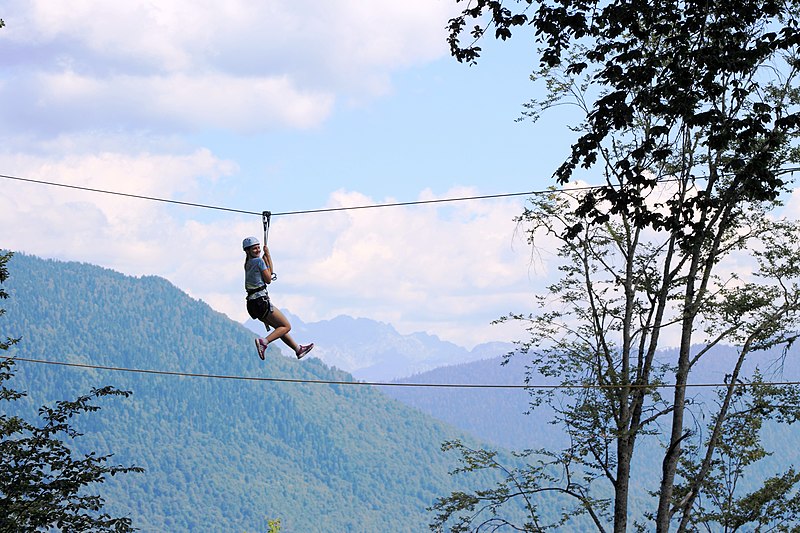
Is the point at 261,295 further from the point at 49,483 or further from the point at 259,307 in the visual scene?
the point at 49,483

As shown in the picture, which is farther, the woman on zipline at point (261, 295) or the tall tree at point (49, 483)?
the tall tree at point (49, 483)

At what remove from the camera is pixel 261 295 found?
11.1 m

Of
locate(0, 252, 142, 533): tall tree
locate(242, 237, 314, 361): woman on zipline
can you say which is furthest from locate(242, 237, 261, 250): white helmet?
locate(0, 252, 142, 533): tall tree

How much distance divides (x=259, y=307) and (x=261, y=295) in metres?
0.12

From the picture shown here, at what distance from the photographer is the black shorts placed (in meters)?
11.1

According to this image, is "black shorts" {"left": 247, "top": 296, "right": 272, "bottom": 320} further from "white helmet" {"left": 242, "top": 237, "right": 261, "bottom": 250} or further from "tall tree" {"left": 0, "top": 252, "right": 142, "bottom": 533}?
"tall tree" {"left": 0, "top": 252, "right": 142, "bottom": 533}

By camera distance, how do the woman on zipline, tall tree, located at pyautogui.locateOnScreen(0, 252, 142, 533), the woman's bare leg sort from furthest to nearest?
1. tall tree, located at pyautogui.locateOnScreen(0, 252, 142, 533)
2. the woman's bare leg
3. the woman on zipline

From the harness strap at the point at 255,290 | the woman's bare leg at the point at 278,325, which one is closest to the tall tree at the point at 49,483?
the woman's bare leg at the point at 278,325

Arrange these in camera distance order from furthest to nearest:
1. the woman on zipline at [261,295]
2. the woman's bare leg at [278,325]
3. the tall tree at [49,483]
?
the tall tree at [49,483] → the woman's bare leg at [278,325] → the woman on zipline at [261,295]

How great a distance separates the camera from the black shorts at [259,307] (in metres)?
11.1

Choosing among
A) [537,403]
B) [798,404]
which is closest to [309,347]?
[537,403]

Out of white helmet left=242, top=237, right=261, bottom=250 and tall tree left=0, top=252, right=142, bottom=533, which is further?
tall tree left=0, top=252, right=142, bottom=533

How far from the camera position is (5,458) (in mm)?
18188

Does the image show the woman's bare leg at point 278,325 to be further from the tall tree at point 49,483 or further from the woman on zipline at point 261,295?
the tall tree at point 49,483
